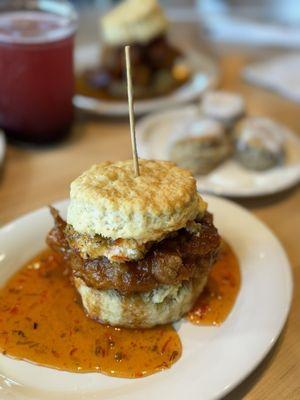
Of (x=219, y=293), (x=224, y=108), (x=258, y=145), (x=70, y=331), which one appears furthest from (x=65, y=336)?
(x=224, y=108)

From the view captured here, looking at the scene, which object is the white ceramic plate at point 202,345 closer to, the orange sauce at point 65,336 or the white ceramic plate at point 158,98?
the orange sauce at point 65,336

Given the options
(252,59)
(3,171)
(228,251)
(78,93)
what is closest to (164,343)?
(228,251)

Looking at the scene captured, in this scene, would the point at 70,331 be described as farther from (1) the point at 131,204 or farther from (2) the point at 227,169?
(2) the point at 227,169

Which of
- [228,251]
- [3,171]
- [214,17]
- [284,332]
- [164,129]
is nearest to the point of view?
[284,332]

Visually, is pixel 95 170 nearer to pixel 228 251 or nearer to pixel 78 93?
pixel 228 251

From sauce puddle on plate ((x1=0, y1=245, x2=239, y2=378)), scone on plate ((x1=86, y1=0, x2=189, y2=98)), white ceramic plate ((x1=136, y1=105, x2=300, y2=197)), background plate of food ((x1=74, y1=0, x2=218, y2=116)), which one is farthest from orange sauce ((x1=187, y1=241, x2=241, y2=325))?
scone on plate ((x1=86, y1=0, x2=189, y2=98))

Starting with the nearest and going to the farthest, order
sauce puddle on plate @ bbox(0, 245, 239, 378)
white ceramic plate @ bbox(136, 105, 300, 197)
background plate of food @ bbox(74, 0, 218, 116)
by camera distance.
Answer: sauce puddle on plate @ bbox(0, 245, 239, 378) → white ceramic plate @ bbox(136, 105, 300, 197) → background plate of food @ bbox(74, 0, 218, 116)

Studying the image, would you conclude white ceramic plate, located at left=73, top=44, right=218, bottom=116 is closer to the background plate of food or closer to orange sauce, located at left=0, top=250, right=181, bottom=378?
the background plate of food

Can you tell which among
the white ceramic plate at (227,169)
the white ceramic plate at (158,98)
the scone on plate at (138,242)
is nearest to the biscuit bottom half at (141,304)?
the scone on plate at (138,242)
